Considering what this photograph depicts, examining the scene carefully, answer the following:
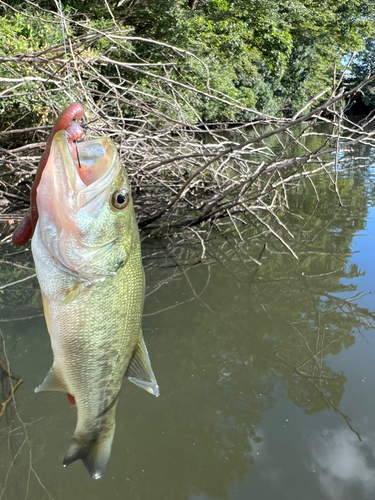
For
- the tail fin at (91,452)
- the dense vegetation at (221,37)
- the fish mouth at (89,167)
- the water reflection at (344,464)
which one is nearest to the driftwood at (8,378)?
the tail fin at (91,452)

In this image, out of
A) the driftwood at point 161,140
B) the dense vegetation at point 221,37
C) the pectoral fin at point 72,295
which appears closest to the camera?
the pectoral fin at point 72,295

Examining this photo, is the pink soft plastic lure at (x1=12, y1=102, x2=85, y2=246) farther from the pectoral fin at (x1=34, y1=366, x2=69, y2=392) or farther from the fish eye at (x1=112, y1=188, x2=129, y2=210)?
the pectoral fin at (x1=34, y1=366, x2=69, y2=392)

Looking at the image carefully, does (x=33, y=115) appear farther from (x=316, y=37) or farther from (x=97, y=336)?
(x=316, y=37)

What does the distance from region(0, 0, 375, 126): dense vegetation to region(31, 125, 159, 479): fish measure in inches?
105

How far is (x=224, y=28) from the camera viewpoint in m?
15.9

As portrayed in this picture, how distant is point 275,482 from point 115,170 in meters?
2.44

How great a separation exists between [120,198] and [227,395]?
253 centimetres

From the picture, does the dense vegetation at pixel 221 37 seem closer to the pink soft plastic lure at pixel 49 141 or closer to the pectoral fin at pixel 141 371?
the pink soft plastic lure at pixel 49 141

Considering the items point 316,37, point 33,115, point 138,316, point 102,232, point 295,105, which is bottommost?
point 295,105

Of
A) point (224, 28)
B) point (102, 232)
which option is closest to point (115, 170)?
point (102, 232)

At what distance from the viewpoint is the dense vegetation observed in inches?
301

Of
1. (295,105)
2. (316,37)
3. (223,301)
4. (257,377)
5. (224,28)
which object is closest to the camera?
(257,377)

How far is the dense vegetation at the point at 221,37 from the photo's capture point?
25.1 feet

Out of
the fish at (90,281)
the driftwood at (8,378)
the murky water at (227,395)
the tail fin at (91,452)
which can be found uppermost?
the fish at (90,281)
